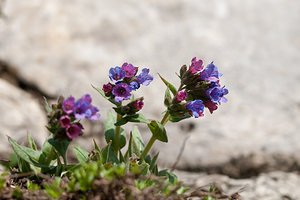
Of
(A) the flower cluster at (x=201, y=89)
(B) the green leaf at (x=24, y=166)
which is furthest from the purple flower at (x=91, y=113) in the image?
(B) the green leaf at (x=24, y=166)

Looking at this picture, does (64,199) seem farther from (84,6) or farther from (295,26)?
(295,26)

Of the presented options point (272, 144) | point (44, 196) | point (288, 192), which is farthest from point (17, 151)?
point (272, 144)

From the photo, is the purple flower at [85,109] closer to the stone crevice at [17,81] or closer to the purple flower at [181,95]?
the purple flower at [181,95]

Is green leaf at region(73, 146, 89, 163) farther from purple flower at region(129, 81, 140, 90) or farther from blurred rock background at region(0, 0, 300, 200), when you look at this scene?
blurred rock background at region(0, 0, 300, 200)

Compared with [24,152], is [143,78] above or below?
above

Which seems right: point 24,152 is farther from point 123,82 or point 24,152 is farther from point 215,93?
point 215,93

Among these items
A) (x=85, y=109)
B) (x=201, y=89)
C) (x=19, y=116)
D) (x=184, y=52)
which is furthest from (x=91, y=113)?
(x=184, y=52)
